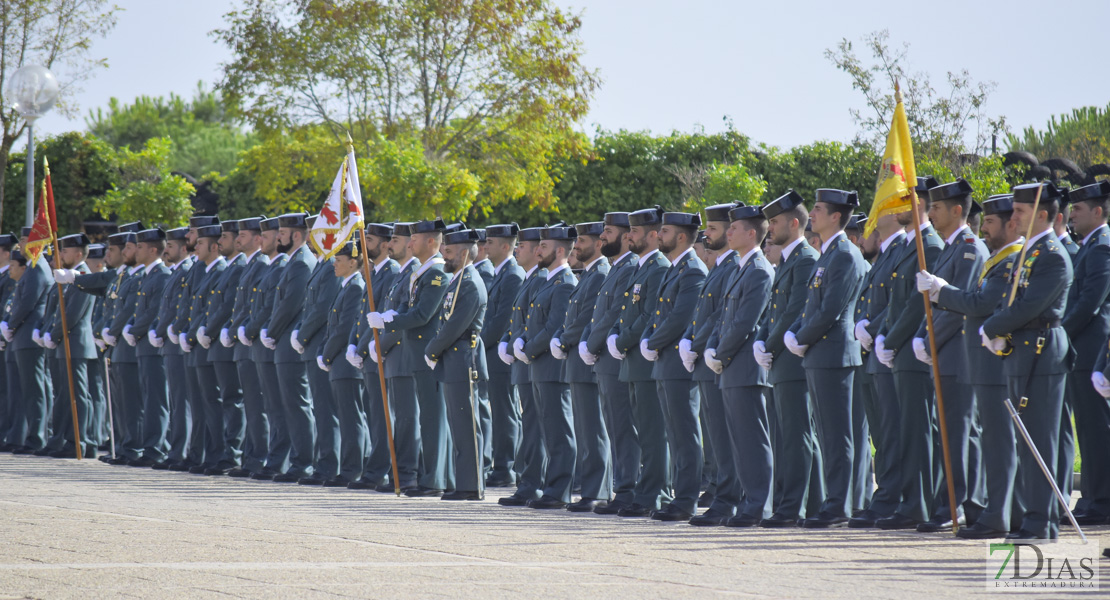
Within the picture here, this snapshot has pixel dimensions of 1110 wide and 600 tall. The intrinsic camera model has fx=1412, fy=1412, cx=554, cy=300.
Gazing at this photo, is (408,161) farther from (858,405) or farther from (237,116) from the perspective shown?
(858,405)

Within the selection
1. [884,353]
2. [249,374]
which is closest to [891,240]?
[884,353]

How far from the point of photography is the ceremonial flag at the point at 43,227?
15055 mm

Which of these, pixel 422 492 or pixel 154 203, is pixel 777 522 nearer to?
pixel 422 492

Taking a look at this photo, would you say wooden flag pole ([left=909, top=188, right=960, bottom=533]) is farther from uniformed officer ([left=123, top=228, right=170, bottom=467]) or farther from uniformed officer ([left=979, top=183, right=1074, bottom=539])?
uniformed officer ([left=123, top=228, right=170, bottom=467])

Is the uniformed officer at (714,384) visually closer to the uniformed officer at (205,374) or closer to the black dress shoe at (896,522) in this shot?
the black dress shoe at (896,522)

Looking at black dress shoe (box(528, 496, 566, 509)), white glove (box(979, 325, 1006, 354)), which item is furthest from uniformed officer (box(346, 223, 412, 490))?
white glove (box(979, 325, 1006, 354))

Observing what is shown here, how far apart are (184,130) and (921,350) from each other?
55.5m

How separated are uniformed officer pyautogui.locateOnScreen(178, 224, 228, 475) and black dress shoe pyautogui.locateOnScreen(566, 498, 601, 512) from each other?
457 centimetres

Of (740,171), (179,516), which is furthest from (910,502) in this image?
(740,171)

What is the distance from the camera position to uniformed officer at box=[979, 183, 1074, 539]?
7.82 m

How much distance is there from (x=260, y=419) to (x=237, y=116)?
13.5m

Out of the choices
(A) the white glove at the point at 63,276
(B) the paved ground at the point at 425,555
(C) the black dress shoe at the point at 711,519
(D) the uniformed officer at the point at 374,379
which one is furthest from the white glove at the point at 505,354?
(A) the white glove at the point at 63,276

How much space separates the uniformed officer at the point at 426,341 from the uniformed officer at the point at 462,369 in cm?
25

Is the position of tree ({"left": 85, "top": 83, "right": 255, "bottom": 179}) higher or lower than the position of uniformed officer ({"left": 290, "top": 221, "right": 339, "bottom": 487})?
higher
